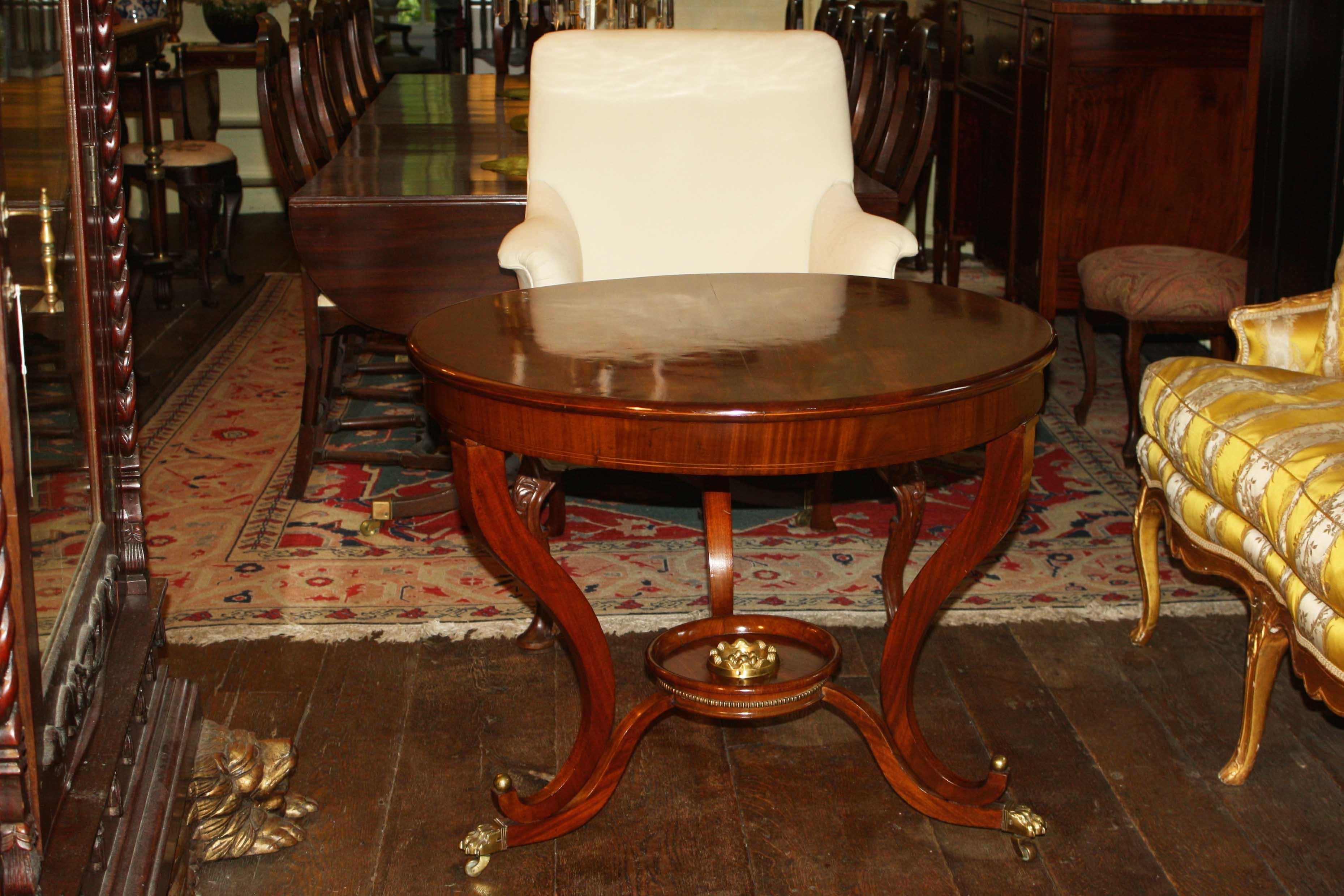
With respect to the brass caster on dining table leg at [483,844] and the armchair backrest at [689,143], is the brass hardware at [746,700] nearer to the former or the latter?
the brass caster on dining table leg at [483,844]

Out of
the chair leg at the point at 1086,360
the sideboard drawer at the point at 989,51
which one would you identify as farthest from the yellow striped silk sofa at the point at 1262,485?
the sideboard drawer at the point at 989,51

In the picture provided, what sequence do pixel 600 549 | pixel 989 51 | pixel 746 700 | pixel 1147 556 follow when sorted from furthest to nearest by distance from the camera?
pixel 989 51
pixel 600 549
pixel 1147 556
pixel 746 700

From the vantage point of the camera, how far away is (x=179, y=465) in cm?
321

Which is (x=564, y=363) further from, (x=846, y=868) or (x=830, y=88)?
(x=830, y=88)

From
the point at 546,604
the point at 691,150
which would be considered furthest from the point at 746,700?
the point at 691,150

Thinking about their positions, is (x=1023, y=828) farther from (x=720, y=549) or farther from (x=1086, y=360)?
(x=1086, y=360)

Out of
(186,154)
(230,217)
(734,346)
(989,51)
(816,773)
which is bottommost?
(816,773)

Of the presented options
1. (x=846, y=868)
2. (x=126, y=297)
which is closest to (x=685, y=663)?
(x=846, y=868)

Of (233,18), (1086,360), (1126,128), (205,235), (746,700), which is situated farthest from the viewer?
(233,18)

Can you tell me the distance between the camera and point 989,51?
4398 millimetres

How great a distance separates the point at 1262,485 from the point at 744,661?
73 cm

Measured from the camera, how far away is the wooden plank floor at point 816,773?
1.69 m

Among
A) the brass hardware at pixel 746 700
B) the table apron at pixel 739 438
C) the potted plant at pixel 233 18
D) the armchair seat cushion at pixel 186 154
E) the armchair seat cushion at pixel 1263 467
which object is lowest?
the brass hardware at pixel 746 700

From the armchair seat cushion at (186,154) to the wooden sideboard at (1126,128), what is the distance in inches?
109
